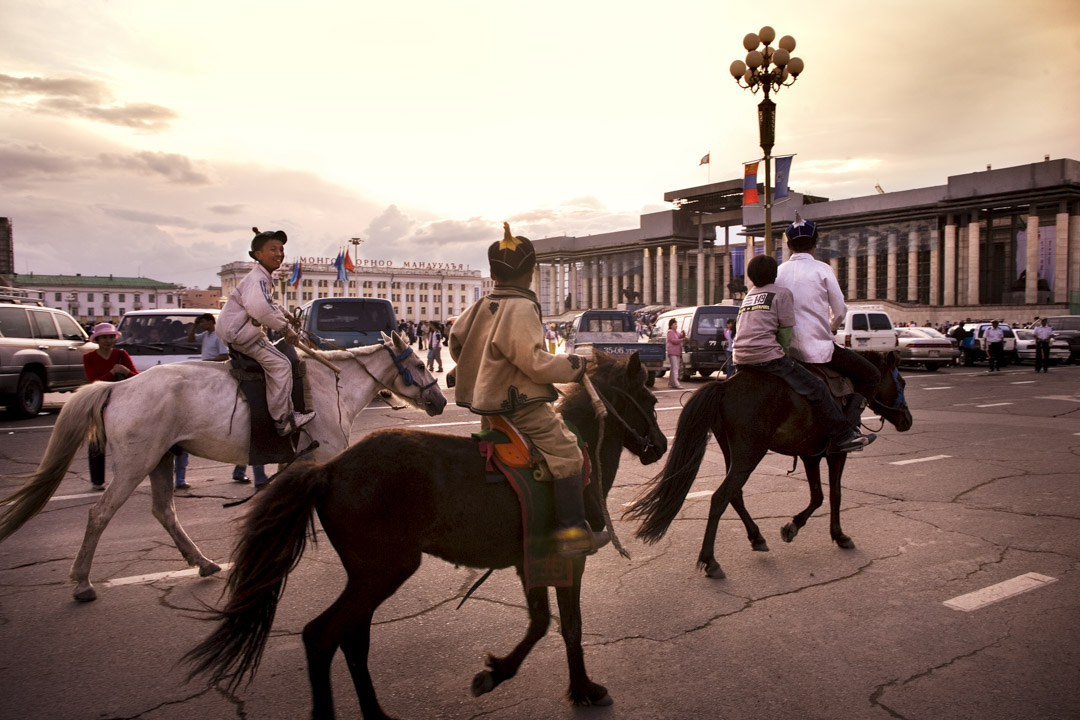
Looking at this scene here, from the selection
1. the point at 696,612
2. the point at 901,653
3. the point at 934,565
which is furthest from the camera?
the point at 934,565

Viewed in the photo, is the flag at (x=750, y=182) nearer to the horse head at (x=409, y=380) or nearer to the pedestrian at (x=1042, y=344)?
the pedestrian at (x=1042, y=344)

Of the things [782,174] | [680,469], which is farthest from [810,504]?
[782,174]

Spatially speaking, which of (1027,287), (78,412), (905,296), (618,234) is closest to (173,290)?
(618,234)

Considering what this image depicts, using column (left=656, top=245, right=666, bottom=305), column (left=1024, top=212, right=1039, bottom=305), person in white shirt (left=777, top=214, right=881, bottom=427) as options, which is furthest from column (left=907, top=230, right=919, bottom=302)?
person in white shirt (left=777, top=214, right=881, bottom=427)

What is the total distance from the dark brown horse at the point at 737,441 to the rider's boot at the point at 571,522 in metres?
1.94

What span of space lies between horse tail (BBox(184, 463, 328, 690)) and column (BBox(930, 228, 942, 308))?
71769 mm

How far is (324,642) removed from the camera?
276 cm

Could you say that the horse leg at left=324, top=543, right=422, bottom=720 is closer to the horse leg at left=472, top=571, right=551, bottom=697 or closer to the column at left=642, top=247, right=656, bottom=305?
the horse leg at left=472, top=571, right=551, bottom=697

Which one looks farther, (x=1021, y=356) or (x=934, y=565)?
(x=1021, y=356)

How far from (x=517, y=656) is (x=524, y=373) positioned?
130 centimetres

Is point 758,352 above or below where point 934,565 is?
above

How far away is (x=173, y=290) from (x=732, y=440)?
173455 millimetres

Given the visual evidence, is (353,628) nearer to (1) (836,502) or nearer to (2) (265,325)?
(2) (265,325)

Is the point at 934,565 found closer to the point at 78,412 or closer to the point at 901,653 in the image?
the point at 901,653
